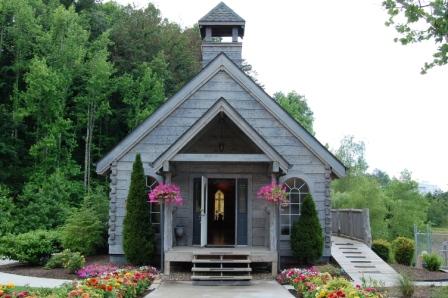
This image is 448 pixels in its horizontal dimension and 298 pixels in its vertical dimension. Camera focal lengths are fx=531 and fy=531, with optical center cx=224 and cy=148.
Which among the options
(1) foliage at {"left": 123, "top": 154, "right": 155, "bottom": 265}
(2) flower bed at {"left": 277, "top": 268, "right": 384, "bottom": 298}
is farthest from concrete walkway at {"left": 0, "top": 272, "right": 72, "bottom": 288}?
(2) flower bed at {"left": 277, "top": 268, "right": 384, "bottom": 298}

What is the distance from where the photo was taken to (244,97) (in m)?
17.0

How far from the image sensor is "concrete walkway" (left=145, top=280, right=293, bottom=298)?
35.9 ft

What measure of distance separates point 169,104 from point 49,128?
1294cm

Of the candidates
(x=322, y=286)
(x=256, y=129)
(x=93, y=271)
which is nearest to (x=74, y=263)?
(x=93, y=271)

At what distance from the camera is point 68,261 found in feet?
47.7

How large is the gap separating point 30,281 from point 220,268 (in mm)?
4653

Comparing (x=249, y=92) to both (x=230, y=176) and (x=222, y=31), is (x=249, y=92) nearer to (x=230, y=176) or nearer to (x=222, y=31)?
(x=230, y=176)


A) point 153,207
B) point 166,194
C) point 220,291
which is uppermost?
point 166,194

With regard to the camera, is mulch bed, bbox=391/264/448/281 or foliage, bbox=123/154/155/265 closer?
mulch bed, bbox=391/264/448/281

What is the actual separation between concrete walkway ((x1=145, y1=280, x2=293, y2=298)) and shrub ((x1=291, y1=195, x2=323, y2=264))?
241 cm

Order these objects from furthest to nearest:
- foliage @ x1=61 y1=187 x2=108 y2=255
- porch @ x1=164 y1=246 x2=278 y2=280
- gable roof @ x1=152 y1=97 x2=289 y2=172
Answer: foliage @ x1=61 y1=187 x2=108 y2=255 < gable roof @ x1=152 y1=97 x2=289 y2=172 < porch @ x1=164 y1=246 x2=278 y2=280

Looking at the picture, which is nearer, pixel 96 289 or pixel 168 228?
pixel 96 289

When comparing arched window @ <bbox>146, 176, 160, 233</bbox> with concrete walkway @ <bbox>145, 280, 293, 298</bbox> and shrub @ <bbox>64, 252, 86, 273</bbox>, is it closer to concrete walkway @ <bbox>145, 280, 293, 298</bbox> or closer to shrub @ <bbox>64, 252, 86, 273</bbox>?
shrub @ <bbox>64, 252, 86, 273</bbox>

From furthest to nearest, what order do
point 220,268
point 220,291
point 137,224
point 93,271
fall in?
point 137,224, point 93,271, point 220,268, point 220,291
